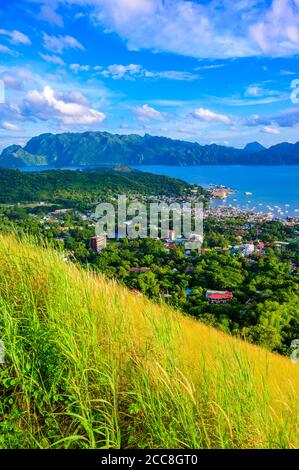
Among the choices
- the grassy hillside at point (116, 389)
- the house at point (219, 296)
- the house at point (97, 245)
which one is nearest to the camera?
the grassy hillside at point (116, 389)

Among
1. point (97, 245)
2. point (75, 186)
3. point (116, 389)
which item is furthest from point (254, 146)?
point (116, 389)

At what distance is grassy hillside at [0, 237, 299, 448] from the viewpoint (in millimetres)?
1429

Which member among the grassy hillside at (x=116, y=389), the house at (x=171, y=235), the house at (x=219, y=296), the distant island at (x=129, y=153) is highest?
the distant island at (x=129, y=153)

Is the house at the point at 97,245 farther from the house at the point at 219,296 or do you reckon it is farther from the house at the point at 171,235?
the house at the point at 219,296

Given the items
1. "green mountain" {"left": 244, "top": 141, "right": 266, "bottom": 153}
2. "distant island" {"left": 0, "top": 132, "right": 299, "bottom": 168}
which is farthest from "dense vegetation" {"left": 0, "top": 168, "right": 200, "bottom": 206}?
"green mountain" {"left": 244, "top": 141, "right": 266, "bottom": 153}

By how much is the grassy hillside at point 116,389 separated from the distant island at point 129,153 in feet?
473

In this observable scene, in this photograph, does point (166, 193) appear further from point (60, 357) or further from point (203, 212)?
point (60, 357)

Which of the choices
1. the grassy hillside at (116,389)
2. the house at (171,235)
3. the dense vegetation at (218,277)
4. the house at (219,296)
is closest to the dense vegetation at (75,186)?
the house at (171,235)

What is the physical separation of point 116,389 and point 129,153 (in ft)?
532

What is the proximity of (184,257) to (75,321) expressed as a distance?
55.3 ft

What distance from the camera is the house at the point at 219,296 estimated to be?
11184mm

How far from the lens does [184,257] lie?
1869 cm
